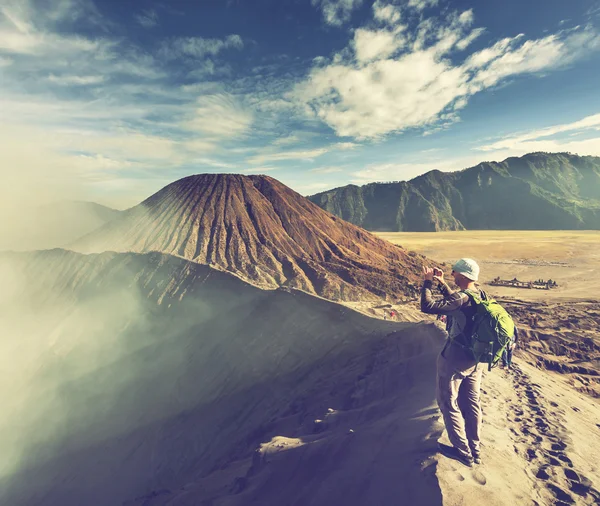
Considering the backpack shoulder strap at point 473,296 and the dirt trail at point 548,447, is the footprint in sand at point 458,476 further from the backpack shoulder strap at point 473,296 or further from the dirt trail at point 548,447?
the backpack shoulder strap at point 473,296

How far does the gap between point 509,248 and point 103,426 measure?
86.4m

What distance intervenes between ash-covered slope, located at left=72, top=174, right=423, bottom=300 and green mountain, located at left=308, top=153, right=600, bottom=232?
112 metres

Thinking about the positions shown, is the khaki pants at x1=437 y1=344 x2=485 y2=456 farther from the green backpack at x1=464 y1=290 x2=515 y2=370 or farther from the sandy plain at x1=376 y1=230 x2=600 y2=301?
the sandy plain at x1=376 y1=230 x2=600 y2=301

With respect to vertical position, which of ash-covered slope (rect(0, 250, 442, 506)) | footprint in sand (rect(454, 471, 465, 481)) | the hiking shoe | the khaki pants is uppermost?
the khaki pants

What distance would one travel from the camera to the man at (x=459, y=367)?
15.2ft

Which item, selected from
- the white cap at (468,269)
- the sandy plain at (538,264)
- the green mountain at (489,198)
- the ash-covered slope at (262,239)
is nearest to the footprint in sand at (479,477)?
the white cap at (468,269)

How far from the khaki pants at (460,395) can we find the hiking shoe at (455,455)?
0.24 ft

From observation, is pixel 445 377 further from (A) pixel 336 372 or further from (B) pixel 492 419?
(A) pixel 336 372

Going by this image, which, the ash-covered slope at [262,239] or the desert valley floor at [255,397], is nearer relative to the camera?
the desert valley floor at [255,397]

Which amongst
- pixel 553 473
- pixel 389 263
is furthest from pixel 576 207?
pixel 553 473

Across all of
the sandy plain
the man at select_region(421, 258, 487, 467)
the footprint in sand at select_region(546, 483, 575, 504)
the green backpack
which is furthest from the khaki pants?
the sandy plain

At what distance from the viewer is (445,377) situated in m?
4.91

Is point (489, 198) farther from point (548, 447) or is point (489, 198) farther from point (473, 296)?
point (473, 296)

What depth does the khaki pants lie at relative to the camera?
4.78 m
